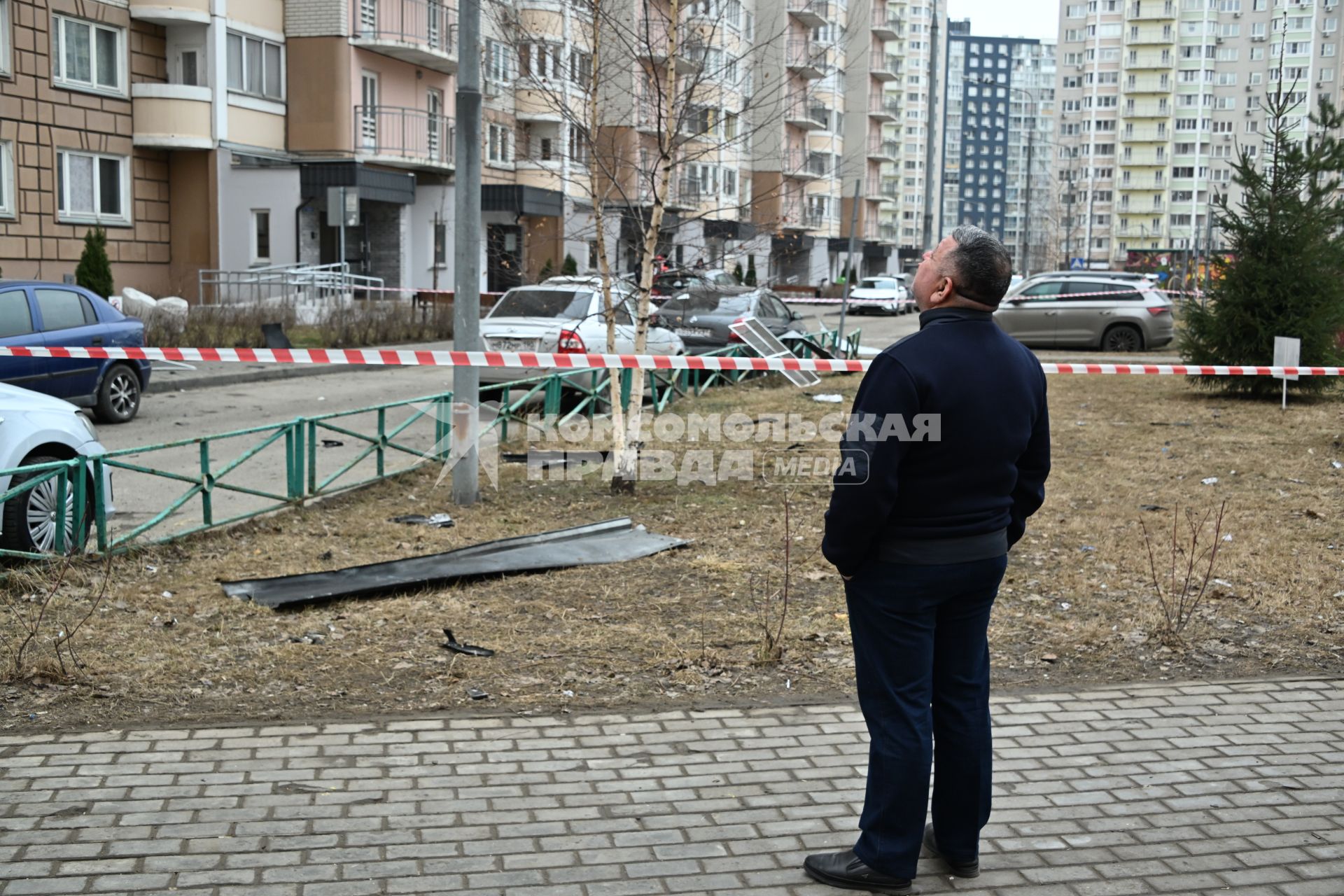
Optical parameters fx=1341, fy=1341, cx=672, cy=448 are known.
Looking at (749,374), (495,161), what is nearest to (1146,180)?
(495,161)

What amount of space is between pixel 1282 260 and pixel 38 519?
15297mm

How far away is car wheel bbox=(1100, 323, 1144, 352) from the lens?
1099 inches

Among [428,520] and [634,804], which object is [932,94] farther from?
[634,804]

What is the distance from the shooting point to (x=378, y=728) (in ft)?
17.1

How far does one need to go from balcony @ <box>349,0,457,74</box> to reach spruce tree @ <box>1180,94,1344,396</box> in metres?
22.4

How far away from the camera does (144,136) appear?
31.4 metres

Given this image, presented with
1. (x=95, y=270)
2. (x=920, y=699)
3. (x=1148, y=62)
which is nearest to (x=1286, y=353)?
(x=920, y=699)

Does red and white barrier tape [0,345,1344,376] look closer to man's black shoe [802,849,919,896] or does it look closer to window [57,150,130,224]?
man's black shoe [802,849,919,896]

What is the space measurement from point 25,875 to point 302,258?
1256 inches

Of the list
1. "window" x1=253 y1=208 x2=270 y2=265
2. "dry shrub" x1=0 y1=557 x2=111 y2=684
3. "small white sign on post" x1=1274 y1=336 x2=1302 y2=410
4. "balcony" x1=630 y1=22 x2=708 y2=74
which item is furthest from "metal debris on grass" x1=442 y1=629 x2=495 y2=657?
"window" x1=253 y1=208 x2=270 y2=265

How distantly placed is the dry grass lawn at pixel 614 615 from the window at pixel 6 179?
67.7ft

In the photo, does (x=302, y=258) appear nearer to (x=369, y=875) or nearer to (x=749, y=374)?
(x=749, y=374)

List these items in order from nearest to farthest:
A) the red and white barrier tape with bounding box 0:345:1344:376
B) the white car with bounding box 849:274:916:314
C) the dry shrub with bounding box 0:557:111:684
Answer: the dry shrub with bounding box 0:557:111:684, the red and white barrier tape with bounding box 0:345:1344:376, the white car with bounding box 849:274:916:314

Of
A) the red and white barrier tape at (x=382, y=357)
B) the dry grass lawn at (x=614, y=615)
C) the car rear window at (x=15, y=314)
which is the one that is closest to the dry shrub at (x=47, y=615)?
the dry grass lawn at (x=614, y=615)
